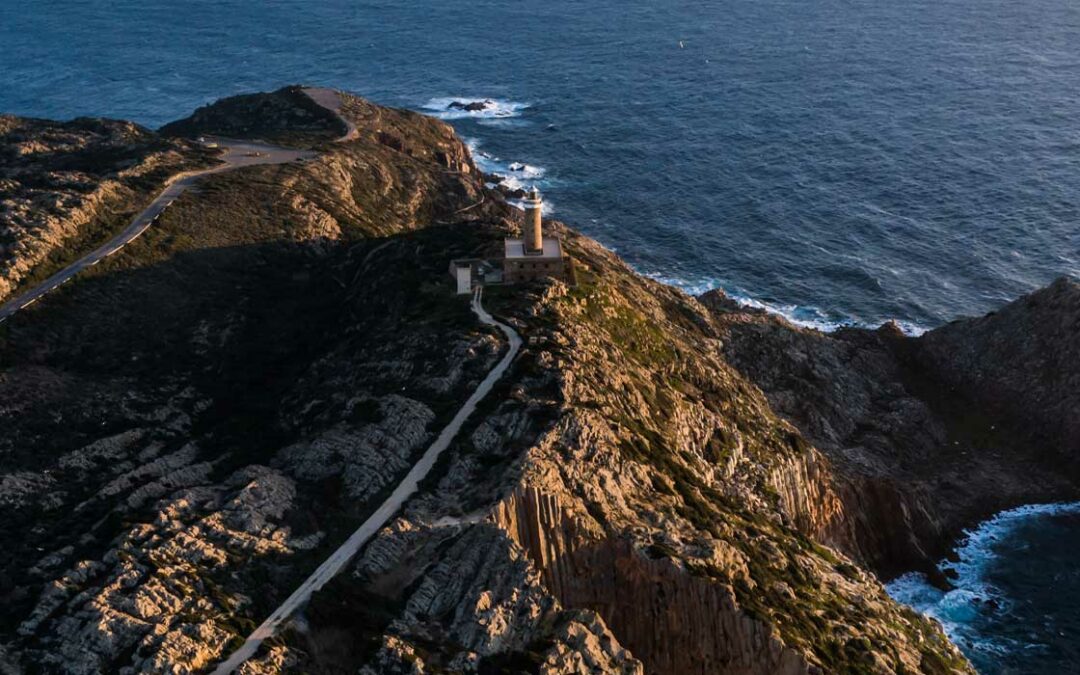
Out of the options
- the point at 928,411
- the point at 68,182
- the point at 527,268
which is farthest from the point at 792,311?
the point at 68,182

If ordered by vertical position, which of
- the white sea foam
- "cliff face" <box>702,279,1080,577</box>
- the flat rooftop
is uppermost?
the flat rooftop

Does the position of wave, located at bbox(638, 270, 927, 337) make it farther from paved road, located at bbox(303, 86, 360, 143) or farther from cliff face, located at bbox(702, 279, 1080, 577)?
paved road, located at bbox(303, 86, 360, 143)

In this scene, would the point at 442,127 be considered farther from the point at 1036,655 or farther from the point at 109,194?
the point at 1036,655

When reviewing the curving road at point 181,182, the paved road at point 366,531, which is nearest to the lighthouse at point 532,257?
the paved road at point 366,531

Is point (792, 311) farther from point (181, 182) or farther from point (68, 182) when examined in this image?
point (68, 182)

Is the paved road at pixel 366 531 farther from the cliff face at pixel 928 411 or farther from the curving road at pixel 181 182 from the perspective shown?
the curving road at pixel 181 182

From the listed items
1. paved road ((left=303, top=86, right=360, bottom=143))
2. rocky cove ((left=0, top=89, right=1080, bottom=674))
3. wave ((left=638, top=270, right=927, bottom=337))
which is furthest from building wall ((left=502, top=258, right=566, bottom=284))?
paved road ((left=303, top=86, right=360, bottom=143))
